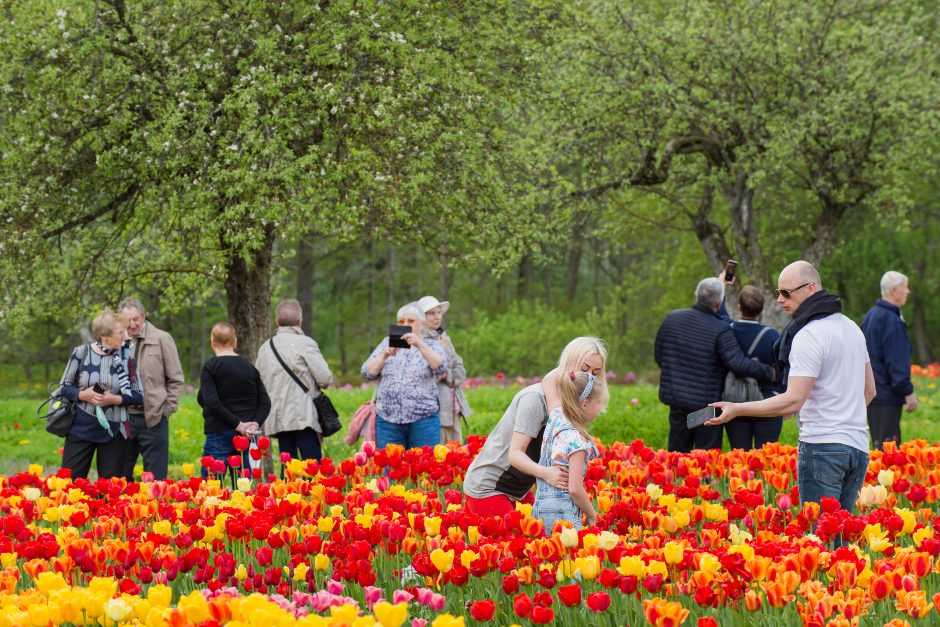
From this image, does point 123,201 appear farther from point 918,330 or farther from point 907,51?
point 918,330

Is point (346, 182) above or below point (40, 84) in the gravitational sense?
below

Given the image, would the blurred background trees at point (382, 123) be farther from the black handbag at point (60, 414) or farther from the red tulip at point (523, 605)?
the red tulip at point (523, 605)

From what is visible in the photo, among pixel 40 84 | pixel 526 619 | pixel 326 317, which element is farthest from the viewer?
pixel 326 317

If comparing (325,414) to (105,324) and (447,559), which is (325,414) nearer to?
(105,324)

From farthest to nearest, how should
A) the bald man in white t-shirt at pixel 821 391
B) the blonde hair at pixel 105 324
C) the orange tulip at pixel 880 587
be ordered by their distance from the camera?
the blonde hair at pixel 105 324
the bald man in white t-shirt at pixel 821 391
the orange tulip at pixel 880 587

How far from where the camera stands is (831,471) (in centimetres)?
603

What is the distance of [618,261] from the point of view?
1729 inches

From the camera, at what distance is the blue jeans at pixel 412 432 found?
9.46 m

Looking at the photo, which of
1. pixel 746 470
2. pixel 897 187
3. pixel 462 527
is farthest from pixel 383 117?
pixel 897 187

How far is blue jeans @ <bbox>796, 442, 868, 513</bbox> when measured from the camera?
6.02 meters

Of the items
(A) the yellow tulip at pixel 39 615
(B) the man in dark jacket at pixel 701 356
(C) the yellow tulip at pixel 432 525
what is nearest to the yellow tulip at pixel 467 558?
(C) the yellow tulip at pixel 432 525

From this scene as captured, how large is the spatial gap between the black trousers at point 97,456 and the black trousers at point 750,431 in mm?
4940

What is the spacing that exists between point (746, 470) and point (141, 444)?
4706mm

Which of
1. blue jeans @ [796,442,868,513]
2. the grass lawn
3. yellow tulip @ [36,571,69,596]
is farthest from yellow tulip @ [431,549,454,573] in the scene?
the grass lawn
